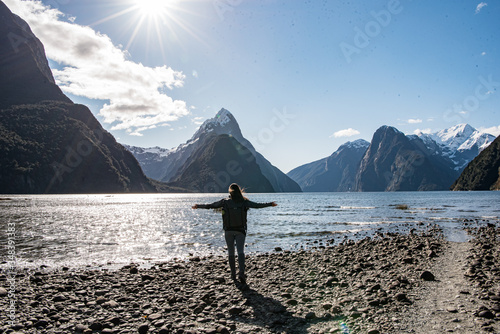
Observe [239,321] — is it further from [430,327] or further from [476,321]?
[476,321]

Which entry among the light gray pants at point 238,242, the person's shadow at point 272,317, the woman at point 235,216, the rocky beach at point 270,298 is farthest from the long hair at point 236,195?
the person's shadow at point 272,317

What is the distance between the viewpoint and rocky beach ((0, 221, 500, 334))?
837 centimetres

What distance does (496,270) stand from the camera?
13570mm

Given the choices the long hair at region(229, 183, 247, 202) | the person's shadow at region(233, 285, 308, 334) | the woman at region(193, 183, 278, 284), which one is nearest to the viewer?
the person's shadow at region(233, 285, 308, 334)

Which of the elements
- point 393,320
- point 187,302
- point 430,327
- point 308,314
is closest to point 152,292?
point 187,302

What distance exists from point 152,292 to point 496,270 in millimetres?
14983

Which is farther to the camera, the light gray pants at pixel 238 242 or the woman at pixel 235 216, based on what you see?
the light gray pants at pixel 238 242

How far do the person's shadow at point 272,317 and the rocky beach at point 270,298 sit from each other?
0.12 feet

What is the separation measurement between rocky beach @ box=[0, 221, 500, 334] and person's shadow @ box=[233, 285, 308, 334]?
0.04 m

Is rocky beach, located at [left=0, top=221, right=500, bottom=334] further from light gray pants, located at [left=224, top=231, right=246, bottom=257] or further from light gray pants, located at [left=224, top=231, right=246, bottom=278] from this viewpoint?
light gray pants, located at [left=224, top=231, right=246, bottom=257]

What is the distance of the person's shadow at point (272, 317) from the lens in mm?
8297

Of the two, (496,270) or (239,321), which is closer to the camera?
(239,321)

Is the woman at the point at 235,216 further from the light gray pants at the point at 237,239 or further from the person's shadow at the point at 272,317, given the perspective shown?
the person's shadow at the point at 272,317

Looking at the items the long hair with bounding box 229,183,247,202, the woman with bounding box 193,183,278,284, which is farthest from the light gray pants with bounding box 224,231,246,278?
the long hair with bounding box 229,183,247,202
